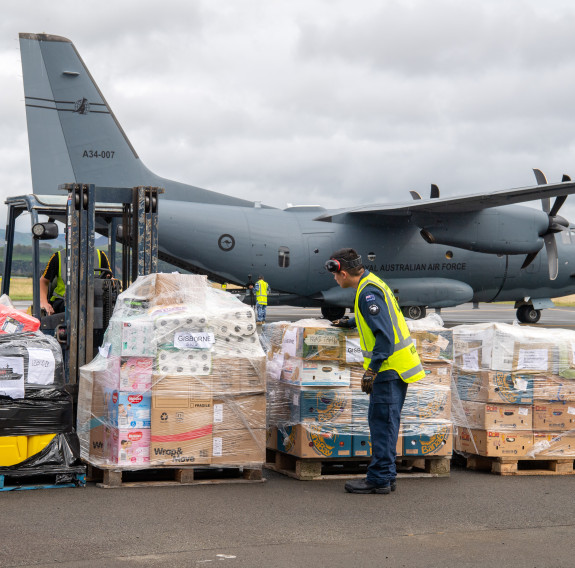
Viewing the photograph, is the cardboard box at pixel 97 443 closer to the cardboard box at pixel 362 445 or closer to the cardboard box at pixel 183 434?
the cardboard box at pixel 183 434

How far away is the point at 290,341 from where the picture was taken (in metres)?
6.86

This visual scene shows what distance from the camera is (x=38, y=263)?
8438 millimetres

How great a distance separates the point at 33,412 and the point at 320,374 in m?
2.34

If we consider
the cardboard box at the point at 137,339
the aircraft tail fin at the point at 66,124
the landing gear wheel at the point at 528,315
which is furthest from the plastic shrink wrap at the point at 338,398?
the landing gear wheel at the point at 528,315

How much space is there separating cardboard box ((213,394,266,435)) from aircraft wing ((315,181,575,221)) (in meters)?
13.8

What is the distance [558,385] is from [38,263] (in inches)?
215

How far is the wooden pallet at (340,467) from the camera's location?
21.6 feet

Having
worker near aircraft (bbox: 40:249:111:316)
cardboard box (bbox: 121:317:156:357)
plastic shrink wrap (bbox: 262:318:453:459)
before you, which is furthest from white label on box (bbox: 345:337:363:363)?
worker near aircraft (bbox: 40:249:111:316)

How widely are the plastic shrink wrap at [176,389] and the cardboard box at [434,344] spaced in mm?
1463

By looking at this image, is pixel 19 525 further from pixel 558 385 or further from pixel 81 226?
pixel 558 385

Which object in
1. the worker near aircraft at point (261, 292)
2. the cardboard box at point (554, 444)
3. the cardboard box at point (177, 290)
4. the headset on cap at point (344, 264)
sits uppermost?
the worker near aircraft at point (261, 292)

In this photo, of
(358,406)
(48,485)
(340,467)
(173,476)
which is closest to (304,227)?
(340,467)

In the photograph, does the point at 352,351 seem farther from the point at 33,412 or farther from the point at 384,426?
the point at 33,412

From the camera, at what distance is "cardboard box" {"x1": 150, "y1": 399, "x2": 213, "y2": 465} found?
241 inches
